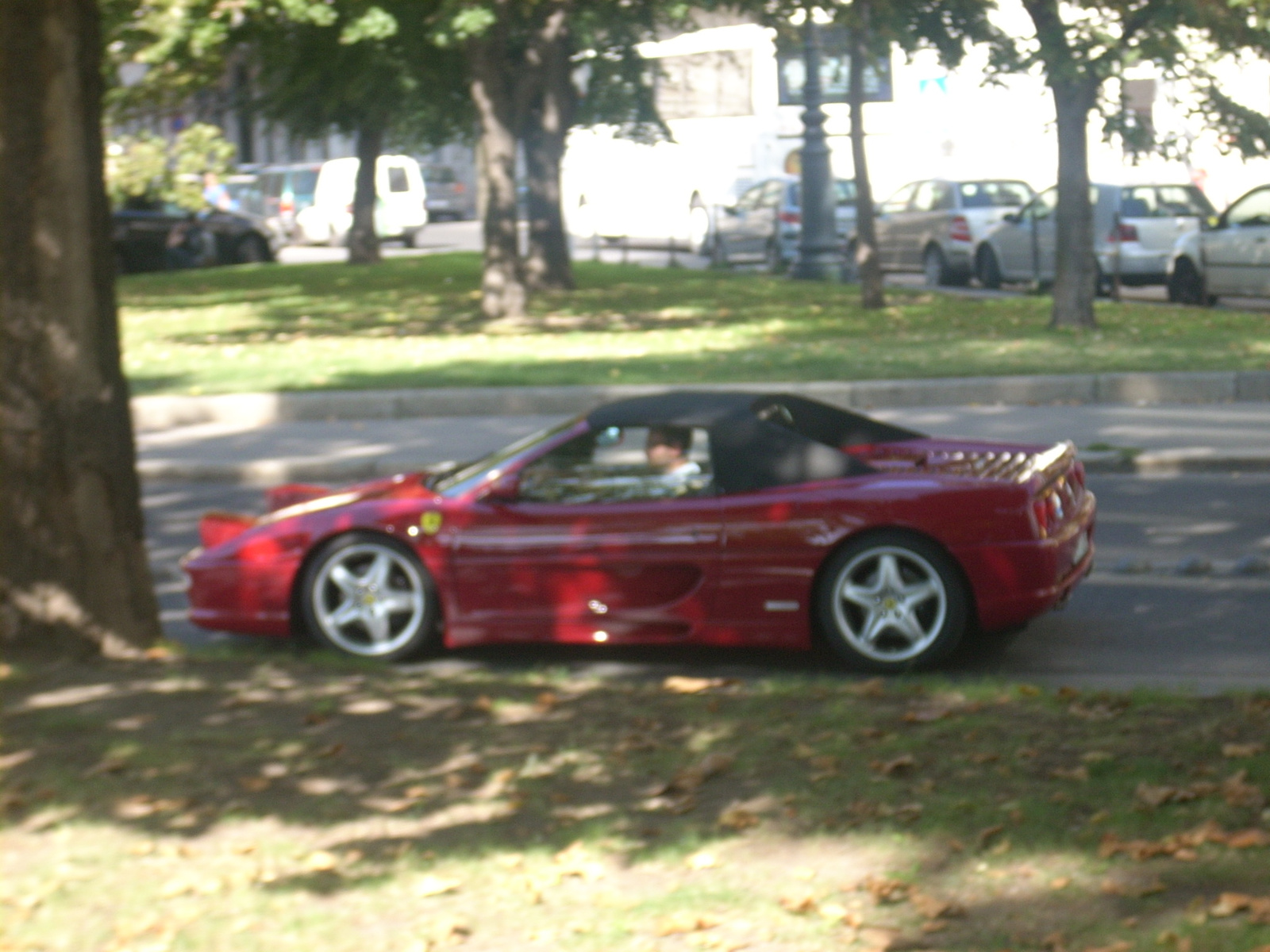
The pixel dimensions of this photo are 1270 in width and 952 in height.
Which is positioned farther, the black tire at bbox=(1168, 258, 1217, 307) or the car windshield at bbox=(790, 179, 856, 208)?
the car windshield at bbox=(790, 179, 856, 208)

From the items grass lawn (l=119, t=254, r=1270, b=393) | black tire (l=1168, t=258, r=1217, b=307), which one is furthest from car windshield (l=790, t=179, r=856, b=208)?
black tire (l=1168, t=258, r=1217, b=307)

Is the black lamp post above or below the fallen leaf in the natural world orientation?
above

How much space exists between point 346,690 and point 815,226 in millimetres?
22767

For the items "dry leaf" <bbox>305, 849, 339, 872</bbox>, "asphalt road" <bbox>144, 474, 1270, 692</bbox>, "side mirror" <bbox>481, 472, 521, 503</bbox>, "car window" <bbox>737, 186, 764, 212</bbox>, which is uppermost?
"car window" <bbox>737, 186, 764, 212</bbox>

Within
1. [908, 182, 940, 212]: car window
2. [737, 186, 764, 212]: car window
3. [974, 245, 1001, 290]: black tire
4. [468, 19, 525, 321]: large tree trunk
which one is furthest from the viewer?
[737, 186, 764, 212]: car window

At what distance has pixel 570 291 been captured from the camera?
26.2 metres

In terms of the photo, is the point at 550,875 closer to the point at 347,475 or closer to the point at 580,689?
the point at 580,689

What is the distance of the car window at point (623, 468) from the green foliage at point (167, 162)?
73.4ft

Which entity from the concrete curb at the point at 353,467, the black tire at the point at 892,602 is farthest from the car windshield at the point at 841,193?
the black tire at the point at 892,602

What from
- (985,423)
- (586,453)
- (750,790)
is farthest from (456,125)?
(750,790)

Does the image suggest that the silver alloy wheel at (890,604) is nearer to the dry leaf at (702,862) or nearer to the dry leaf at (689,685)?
the dry leaf at (689,685)

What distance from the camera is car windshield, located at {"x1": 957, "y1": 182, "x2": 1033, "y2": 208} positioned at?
2753 centimetres

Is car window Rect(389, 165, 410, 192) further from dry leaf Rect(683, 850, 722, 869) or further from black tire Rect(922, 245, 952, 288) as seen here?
dry leaf Rect(683, 850, 722, 869)

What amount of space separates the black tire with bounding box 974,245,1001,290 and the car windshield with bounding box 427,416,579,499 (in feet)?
63.7
